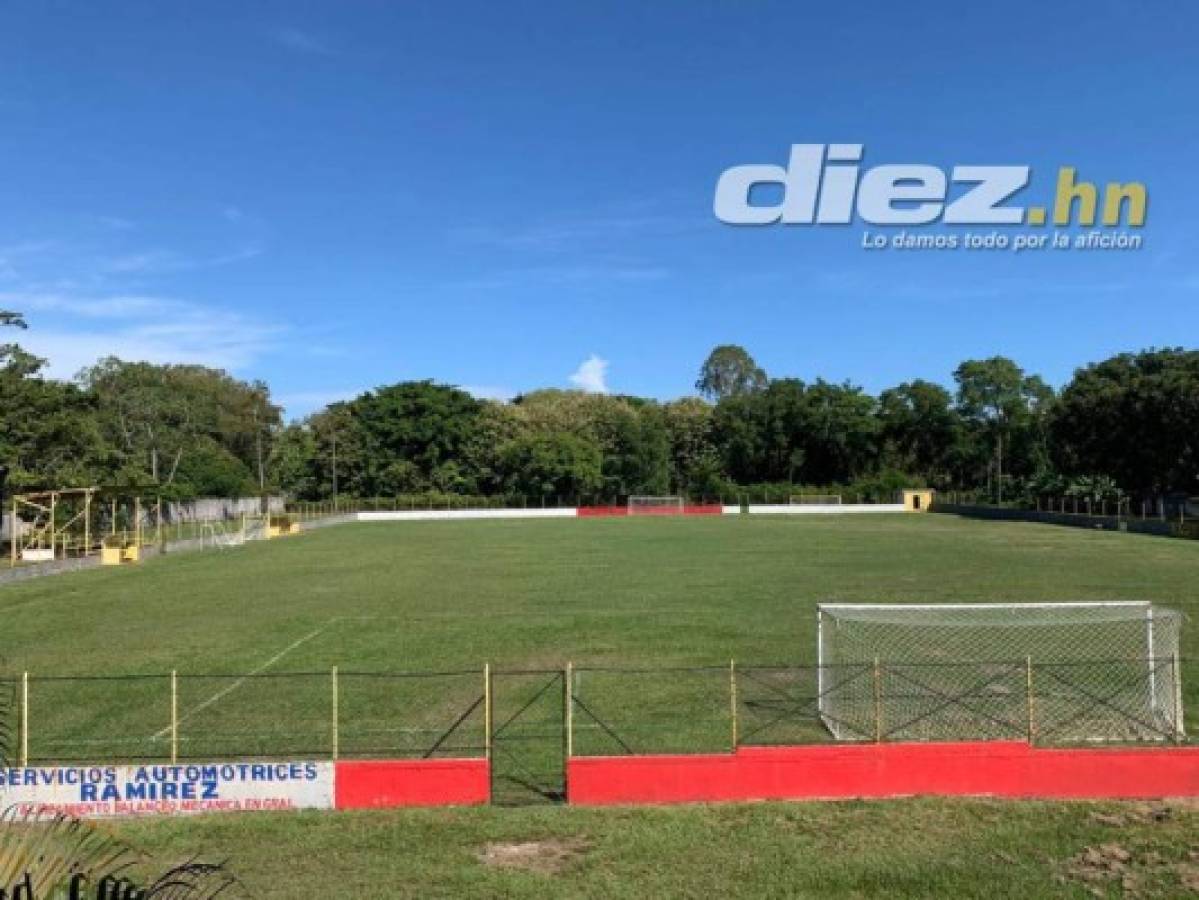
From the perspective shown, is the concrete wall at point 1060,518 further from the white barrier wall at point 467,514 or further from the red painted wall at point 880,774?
the red painted wall at point 880,774

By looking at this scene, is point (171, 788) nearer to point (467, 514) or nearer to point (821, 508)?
point (467, 514)

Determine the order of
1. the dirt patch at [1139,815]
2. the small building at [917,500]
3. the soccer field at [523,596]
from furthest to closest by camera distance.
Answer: the small building at [917,500] < the soccer field at [523,596] < the dirt patch at [1139,815]

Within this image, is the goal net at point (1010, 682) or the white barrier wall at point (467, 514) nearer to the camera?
the goal net at point (1010, 682)

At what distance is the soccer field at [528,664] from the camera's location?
982 cm

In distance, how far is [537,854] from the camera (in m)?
10.2

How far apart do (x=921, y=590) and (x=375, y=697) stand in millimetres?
19777

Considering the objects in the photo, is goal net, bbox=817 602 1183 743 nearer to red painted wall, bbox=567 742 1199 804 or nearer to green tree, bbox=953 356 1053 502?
red painted wall, bbox=567 742 1199 804

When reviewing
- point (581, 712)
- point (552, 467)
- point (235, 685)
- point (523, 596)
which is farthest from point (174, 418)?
point (581, 712)

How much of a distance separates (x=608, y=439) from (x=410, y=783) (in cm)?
10367

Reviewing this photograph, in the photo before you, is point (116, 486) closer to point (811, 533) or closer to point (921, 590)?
point (921, 590)

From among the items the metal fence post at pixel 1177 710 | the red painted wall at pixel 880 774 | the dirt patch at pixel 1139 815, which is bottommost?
the dirt patch at pixel 1139 815

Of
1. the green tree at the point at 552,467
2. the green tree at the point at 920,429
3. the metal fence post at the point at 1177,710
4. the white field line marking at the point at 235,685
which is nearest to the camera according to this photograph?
the metal fence post at the point at 1177,710

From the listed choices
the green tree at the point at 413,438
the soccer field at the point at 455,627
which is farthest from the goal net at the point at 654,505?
the soccer field at the point at 455,627

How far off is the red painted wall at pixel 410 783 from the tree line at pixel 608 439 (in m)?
81.0
